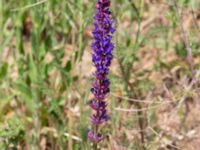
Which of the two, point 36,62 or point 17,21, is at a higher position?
point 17,21

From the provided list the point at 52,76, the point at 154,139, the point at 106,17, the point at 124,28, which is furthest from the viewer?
the point at 124,28

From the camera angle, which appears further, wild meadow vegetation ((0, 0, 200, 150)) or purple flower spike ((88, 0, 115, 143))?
wild meadow vegetation ((0, 0, 200, 150))

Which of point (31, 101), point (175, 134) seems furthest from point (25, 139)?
point (175, 134)

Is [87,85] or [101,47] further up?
[101,47]

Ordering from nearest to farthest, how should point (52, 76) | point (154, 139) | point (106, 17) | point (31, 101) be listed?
point (106, 17), point (154, 139), point (31, 101), point (52, 76)

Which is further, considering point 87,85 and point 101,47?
point 87,85

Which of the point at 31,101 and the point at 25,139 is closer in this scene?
the point at 25,139

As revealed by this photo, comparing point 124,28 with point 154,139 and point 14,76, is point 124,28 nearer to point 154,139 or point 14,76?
point 14,76

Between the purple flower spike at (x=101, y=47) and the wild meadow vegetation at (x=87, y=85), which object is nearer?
the purple flower spike at (x=101, y=47)
